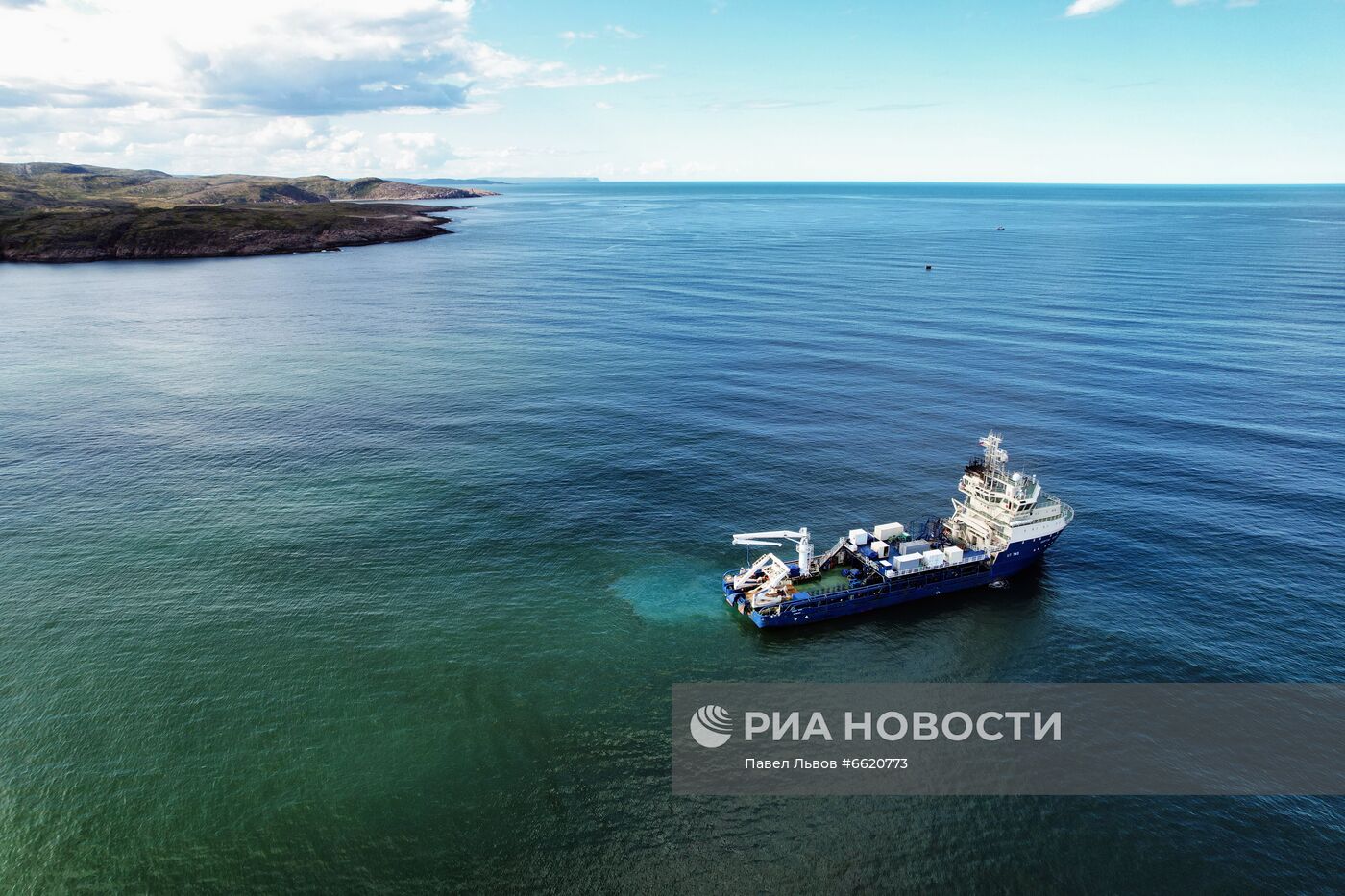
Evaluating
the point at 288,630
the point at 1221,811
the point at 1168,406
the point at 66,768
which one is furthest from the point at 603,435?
the point at 1168,406

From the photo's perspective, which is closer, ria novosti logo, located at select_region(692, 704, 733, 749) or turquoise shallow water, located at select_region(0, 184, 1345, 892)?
turquoise shallow water, located at select_region(0, 184, 1345, 892)

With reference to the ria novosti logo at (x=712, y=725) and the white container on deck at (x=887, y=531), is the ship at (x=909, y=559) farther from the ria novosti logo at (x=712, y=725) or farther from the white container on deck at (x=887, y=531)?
the ria novosti logo at (x=712, y=725)

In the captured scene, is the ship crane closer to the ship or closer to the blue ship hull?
the ship

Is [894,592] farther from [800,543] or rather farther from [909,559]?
[800,543]

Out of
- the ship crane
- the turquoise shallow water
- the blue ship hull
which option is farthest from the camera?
the ship crane

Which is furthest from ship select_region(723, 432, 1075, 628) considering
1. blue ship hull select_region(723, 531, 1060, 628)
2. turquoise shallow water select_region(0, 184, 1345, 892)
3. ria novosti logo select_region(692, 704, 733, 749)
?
ria novosti logo select_region(692, 704, 733, 749)

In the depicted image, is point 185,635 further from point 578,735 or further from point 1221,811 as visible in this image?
point 1221,811

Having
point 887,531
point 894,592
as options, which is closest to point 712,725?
point 894,592
